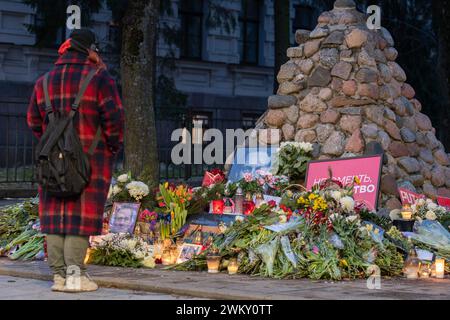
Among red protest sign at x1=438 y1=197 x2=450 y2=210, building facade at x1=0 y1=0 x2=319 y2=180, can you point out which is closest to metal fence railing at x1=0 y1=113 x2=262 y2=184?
building facade at x1=0 y1=0 x2=319 y2=180

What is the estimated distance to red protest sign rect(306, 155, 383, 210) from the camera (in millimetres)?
10984

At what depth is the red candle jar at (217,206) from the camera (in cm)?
1058

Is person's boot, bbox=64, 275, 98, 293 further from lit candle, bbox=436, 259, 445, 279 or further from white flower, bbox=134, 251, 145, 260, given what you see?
lit candle, bbox=436, 259, 445, 279

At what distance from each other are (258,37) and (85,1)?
945cm

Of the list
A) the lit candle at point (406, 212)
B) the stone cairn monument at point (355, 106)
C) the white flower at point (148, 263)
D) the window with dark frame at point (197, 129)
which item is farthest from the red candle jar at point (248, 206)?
the window with dark frame at point (197, 129)

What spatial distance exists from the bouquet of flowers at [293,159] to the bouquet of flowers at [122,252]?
237 cm

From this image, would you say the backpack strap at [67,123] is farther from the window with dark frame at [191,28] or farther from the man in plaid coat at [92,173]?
the window with dark frame at [191,28]

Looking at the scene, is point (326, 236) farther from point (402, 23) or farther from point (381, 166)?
point (402, 23)

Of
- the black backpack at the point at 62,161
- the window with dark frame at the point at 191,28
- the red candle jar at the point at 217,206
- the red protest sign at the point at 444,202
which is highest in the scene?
the window with dark frame at the point at 191,28

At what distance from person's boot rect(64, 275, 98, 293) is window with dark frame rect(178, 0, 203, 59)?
2053 cm

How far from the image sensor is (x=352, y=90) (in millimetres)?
12070

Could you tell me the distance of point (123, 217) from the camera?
35.1 feet

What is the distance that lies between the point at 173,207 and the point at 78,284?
270 centimetres

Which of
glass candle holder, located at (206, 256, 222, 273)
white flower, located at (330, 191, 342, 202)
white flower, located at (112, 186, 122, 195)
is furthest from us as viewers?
white flower, located at (112, 186, 122, 195)
